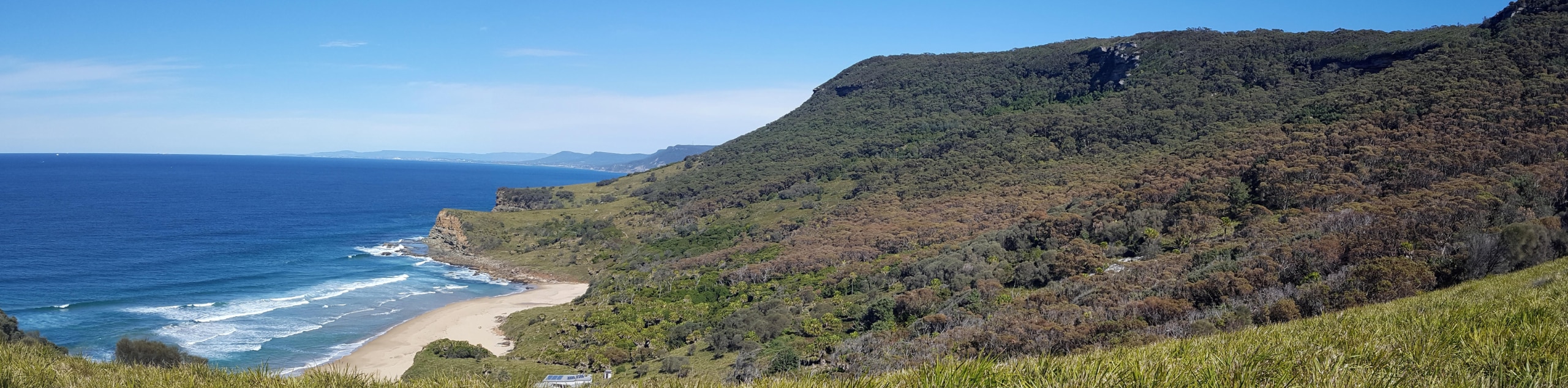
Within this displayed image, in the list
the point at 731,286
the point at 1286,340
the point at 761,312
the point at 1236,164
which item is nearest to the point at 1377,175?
the point at 1236,164

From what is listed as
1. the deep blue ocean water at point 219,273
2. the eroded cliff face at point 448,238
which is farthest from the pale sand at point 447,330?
the eroded cliff face at point 448,238

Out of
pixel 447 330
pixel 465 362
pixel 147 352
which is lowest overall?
pixel 447 330

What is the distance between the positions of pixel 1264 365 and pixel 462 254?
66995 millimetres

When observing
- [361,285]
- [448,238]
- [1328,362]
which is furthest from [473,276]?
[1328,362]

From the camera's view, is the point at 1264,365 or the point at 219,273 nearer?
the point at 1264,365

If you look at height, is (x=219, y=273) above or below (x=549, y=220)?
below

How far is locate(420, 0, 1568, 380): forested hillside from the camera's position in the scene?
1789 centimetres

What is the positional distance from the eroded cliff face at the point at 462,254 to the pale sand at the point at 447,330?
6648 mm

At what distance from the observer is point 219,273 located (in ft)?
160

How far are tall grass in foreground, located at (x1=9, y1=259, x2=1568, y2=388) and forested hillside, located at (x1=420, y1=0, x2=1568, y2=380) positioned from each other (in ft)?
2.65

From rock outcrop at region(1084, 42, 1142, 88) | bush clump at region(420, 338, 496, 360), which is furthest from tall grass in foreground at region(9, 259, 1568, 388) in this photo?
rock outcrop at region(1084, 42, 1142, 88)

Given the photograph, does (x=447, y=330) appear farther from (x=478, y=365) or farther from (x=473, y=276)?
(x=473, y=276)

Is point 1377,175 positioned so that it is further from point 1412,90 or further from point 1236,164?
point 1412,90

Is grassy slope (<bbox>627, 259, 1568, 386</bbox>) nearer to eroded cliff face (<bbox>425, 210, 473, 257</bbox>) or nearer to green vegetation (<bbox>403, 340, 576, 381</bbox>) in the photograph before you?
green vegetation (<bbox>403, 340, 576, 381</bbox>)
